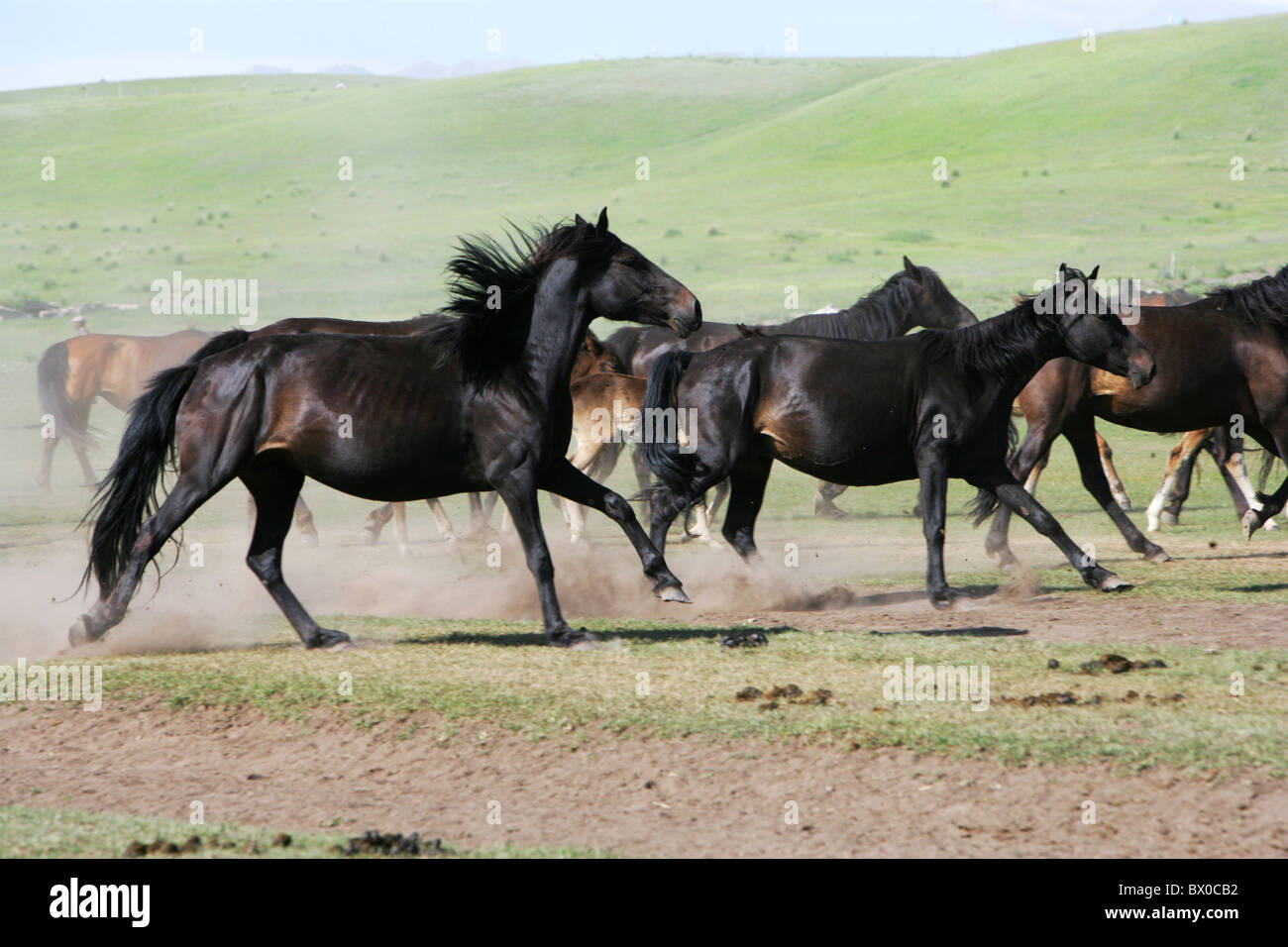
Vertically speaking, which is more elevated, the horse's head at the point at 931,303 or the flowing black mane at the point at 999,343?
the horse's head at the point at 931,303

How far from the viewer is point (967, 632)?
9609 mm

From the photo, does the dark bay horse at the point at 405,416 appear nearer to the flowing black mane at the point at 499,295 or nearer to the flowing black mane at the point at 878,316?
Result: the flowing black mane at the point at 499,295

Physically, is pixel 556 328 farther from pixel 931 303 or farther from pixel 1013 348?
pixel 931 303

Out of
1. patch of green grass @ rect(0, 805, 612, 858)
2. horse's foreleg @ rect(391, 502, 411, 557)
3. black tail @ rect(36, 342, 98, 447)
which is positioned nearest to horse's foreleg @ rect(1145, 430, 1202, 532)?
horse's foreleg @ rect(391, 502, 411, 557)

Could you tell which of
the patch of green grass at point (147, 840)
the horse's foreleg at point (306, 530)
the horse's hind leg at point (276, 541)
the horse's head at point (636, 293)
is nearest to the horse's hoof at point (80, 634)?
the horse's hind leg at point (276, 541)

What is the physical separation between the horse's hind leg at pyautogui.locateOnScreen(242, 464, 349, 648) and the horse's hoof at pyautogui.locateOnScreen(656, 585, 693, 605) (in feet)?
6.31

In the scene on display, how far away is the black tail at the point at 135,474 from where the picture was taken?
29.7ft

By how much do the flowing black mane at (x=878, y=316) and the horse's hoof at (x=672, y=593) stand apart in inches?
257

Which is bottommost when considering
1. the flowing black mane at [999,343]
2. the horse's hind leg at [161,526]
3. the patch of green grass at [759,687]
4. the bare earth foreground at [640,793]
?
the bare earth foreground at [640,793]

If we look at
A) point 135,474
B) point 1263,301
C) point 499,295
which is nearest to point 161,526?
point 135,474

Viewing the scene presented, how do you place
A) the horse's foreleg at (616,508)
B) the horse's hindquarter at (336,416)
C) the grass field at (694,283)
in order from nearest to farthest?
the grass field at (694,283)
the horse's hindquarter at (336,416)
the horse's foreleg at (616,508)

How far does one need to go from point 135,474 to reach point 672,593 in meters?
3.19

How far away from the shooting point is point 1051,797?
629 centimetres

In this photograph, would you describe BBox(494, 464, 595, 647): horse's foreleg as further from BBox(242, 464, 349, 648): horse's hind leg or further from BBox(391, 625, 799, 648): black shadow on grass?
BBox(242, 464, 349, 648): horse's hind leg
